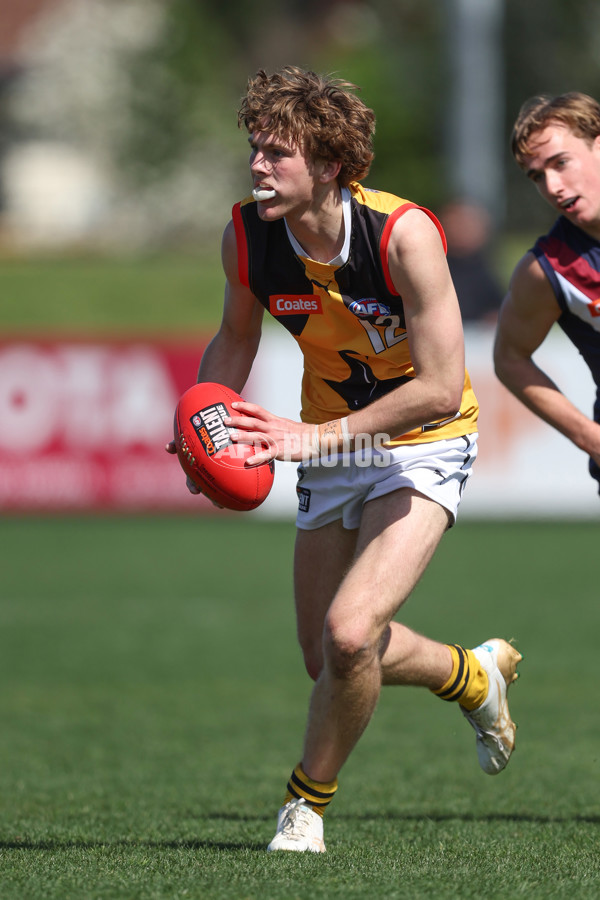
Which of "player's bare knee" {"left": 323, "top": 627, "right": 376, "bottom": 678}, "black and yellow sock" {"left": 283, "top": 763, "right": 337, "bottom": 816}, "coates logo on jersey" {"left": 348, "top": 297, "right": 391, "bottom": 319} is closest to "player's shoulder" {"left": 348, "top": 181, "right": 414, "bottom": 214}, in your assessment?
"coates logo on jersey" {"left": 348, "top": 297, "right": 391, "bottom": 319}

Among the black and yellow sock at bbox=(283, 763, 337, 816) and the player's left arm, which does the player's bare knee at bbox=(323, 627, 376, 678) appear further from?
the player's left arm

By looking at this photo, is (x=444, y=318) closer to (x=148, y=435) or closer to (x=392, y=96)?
(x=148, y=435)

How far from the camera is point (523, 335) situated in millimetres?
4605

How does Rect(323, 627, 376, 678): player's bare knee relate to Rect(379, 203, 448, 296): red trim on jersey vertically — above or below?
below

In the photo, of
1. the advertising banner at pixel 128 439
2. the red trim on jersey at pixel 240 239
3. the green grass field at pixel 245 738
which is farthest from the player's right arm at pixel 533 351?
the advertising banner at pixel 128 439

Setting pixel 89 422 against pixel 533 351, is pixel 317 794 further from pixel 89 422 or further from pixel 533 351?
pixel 89 422

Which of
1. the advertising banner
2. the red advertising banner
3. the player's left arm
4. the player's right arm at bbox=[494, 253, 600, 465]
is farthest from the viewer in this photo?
the red advertising banner

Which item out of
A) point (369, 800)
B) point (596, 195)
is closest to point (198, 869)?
point (369, 800)

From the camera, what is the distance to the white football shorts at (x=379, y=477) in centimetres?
416

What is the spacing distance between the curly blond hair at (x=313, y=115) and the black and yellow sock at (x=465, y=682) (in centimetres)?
171

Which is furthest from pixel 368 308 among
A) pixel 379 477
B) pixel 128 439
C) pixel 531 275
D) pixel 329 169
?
pixel 128 439

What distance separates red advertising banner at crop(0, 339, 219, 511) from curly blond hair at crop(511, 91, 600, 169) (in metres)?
8.96

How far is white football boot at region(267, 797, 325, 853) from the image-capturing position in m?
4.00

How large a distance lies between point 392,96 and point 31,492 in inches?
970
